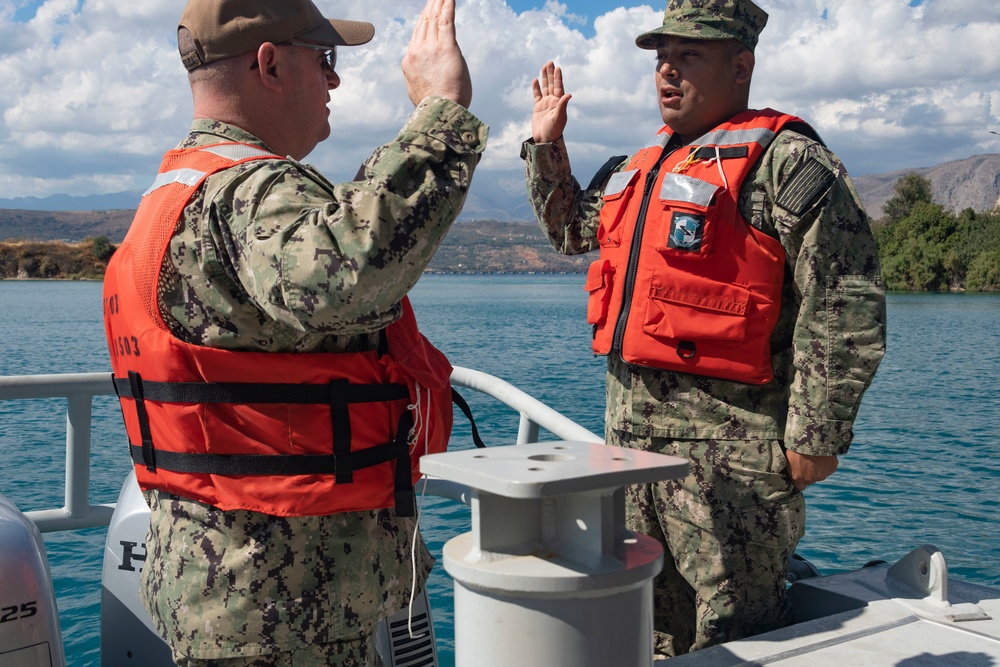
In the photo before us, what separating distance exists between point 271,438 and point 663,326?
49.7 inches

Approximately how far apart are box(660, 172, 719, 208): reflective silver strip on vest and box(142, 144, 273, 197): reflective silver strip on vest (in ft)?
4.16

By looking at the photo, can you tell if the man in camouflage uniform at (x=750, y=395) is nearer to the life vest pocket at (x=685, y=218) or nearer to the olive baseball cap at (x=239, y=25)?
the life vest pocket at (x=685, y=218)

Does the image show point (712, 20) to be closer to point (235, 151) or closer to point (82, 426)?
point (235, 151)

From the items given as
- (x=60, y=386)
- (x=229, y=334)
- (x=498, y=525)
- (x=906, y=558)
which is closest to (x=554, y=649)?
(x=498, y=525)

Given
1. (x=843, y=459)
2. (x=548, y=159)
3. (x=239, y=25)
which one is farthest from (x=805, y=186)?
(x=843, y=459)

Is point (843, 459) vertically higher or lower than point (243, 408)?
lower

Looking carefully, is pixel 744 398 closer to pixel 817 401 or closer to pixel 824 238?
pixel 817 401

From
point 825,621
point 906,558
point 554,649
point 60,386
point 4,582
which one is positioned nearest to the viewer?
point 554,649

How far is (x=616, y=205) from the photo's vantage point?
271 cm

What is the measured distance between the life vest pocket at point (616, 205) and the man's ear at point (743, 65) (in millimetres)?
396

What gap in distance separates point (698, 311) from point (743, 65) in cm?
74

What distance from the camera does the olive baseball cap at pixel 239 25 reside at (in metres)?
1.51

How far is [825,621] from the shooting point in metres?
2.15

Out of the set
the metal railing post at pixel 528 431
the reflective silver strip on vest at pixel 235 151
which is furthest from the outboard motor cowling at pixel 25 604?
the metal railing post at pixel 528 431
